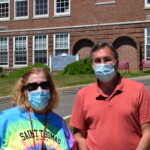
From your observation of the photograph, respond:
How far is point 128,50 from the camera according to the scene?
27344 mm

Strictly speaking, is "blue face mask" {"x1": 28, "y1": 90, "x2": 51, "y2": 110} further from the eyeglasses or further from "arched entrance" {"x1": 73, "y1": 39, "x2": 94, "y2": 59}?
"arched entrance" {"x1": 73, "y1": 39, "x2": 94, "y2": 59}

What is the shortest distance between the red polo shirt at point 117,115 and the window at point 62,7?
2708 centimetres

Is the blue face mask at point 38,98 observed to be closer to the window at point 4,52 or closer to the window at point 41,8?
the window at point 41,8

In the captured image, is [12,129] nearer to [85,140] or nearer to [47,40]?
[85,140]

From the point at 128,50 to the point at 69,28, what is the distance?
5.35m

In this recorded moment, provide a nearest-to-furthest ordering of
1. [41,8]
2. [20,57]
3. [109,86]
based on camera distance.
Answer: [109,86], [41,8], [20,57]

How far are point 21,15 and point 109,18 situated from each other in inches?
336

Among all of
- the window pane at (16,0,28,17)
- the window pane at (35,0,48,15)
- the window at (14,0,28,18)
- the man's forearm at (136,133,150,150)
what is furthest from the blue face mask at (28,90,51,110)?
the window pane at (16,0,28,17)

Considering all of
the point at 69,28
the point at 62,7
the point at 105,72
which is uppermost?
the point at 62,7

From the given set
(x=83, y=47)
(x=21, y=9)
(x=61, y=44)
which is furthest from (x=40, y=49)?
(x=21, y=9)

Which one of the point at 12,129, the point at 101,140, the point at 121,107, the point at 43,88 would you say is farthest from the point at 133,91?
the point at 12,129

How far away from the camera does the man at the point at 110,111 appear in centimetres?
328

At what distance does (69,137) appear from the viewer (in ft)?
10.9

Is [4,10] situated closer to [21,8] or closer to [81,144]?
[21,8]
